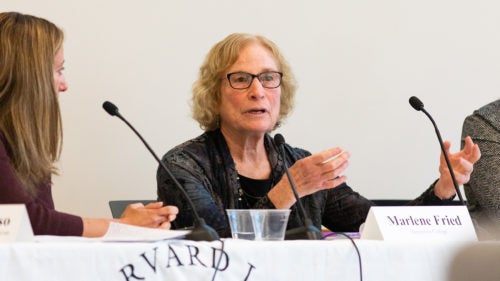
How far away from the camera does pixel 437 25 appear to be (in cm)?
293

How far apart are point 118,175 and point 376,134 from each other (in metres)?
0.92

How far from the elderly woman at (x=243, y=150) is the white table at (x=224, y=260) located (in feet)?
2.15

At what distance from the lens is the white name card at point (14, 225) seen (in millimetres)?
1178

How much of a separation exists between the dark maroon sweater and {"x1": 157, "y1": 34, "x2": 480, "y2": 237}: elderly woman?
452 mm

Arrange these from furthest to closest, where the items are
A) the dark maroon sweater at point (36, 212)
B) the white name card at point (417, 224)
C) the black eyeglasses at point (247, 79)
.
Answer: the black eyeglasses at point (247, 79) < the dark maroon sweater at point (36, 212) < the white name card at point (417, 224)

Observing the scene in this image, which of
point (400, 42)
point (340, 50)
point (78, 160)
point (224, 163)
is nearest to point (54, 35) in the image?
point (224, 163)

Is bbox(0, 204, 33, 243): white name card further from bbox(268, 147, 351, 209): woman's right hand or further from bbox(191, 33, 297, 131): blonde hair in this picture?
bbox(191, 33, 297, 131): blonde hair

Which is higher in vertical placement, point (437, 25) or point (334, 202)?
point (437, 25)

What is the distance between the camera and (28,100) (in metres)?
1.69

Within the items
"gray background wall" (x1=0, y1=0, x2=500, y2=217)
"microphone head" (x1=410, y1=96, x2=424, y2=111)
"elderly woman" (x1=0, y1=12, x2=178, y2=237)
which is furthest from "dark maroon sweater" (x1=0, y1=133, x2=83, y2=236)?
"gray background wall" (x1=0, y1=0, x2=500, y2=217)

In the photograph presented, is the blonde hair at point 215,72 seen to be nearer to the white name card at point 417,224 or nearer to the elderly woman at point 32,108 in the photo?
the elderly woman at point 32,108

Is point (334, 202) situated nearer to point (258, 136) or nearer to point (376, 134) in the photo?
point (258, 136)

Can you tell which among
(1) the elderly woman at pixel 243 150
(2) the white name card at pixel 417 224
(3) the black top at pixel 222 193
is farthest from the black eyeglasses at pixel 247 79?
(2) the white name card at pixel 417 224

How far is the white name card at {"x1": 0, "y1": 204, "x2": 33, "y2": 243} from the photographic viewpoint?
3.86 ft
